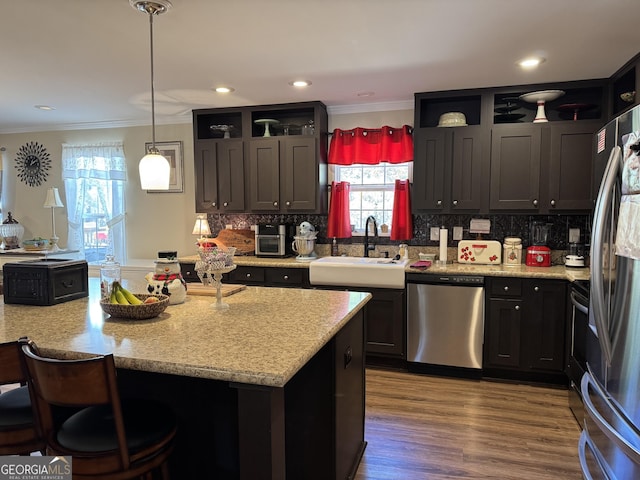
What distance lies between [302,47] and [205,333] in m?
1.94

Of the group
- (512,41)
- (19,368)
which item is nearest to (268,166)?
(512,41)

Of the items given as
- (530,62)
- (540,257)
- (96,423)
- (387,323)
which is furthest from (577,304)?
(96,423)

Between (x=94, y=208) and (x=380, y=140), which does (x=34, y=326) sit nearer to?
(x=380, y=140)

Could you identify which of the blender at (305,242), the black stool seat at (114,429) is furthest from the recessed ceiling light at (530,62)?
the black stool seat at (114,429)

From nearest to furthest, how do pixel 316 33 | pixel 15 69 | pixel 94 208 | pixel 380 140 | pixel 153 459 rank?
pixel 153 459, pixel 316 33, pixel 15 69, pixel 380 140, pixel 94 208

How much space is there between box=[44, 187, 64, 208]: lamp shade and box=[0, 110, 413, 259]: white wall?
26 centimetres

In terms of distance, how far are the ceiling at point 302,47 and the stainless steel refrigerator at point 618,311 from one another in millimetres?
915

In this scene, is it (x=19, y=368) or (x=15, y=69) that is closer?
(x=19, y=368)

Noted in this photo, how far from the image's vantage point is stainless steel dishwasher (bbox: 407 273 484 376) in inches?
136

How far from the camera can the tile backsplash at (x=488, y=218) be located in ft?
12.5

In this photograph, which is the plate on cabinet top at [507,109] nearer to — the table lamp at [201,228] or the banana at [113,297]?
the table lamp at [201,228]

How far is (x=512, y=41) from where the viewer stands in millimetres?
2652

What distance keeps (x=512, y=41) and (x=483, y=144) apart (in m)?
1.15

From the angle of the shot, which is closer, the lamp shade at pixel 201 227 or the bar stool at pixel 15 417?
the bar stool at pixel 15 417
